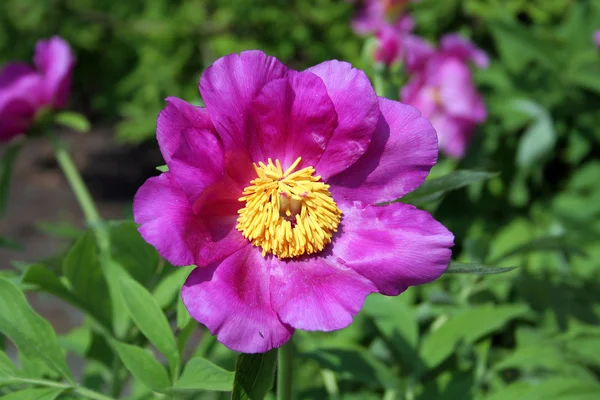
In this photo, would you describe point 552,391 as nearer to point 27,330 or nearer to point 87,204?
point 27,330

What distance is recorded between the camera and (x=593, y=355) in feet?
3.20

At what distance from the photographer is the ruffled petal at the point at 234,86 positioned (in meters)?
0.63

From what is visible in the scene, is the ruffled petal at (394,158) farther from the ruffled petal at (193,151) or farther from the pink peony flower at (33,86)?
the pink peony flower at (33,86)

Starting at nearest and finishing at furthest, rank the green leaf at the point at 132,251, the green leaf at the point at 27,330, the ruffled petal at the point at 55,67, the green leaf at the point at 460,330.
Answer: the green leaf at the point at 27,330, the green leaf at the point at 132,251, the green leaf at the point at 460,330, the ruffled petal at the point at 55,67

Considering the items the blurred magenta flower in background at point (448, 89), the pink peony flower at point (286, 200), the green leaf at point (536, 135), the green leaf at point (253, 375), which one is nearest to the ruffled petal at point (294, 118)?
the pink peony flower at point (286, 200)

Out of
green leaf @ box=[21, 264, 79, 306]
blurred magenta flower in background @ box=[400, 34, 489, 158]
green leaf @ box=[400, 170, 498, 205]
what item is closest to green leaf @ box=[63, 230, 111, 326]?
green leaf @ box=[21, 264, 79, 306]

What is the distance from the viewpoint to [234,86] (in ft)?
2.10

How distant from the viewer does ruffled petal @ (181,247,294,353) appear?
1.87ft

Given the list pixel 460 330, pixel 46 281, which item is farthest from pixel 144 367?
pixel 460 330

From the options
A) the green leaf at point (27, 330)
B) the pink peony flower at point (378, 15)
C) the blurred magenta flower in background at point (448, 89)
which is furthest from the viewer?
the pink peony flower at point (378, 15)

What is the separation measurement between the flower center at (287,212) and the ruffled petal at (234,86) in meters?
0.06

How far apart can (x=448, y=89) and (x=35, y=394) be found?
1.18 m

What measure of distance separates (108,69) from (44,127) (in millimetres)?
1949

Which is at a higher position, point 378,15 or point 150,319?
point 150,319
